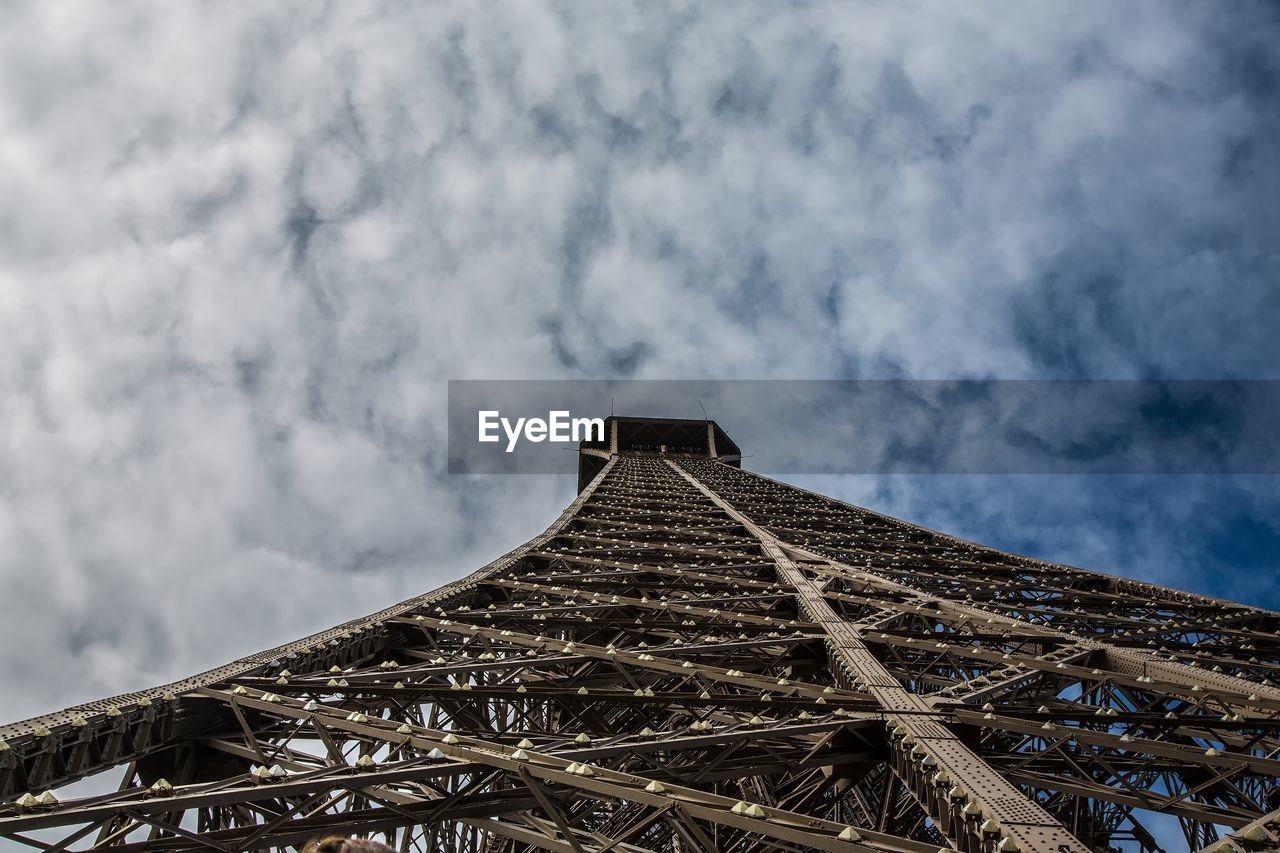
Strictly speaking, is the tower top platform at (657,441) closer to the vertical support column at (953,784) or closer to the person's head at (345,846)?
the vertical support column at (953,784)

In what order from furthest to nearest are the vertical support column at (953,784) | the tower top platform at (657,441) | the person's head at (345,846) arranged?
1. the tower top platform at (657,441)
2. the vertical support column at (953,784)
3. the person's head at (345,846)

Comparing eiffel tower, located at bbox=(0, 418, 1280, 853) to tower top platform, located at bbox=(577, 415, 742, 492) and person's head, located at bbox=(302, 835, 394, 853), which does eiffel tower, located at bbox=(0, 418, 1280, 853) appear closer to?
person's head, located at bbox=(302, 835, 394, 853)

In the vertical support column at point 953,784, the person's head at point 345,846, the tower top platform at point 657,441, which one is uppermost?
the tower top platform at point 657,441

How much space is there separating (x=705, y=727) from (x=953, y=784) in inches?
68.5

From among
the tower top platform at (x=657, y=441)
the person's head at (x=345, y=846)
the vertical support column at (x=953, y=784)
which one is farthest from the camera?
the tower top platform at (x=657, y=441)

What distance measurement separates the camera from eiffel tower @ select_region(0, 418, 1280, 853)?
477cm

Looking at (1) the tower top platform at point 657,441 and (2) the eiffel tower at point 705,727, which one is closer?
(2) the eiffel tower at point 705,727

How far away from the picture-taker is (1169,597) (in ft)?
52.6

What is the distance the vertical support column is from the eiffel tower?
0.07 feet

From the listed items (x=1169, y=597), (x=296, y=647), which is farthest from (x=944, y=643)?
(x=1169, y=597)

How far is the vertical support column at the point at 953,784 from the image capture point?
4.40m

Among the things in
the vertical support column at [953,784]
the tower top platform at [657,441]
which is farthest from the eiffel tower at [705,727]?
the tower top platform at [657,441]

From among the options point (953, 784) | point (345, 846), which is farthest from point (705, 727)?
point (345, 846)

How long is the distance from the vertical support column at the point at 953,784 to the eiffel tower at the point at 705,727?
0.02 meters
